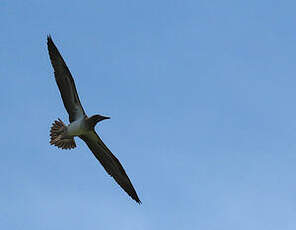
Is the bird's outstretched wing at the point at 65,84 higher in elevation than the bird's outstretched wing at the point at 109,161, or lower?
higher

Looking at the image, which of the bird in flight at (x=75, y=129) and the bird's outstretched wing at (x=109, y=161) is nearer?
the bird in flight at (x=75, y=129)

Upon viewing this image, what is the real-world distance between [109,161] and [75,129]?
140cm

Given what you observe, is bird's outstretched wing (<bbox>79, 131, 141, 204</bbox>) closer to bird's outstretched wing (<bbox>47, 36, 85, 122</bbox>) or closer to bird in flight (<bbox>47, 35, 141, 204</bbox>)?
bird in flight (<bbox>47, 35, 141, 204</bbox>)

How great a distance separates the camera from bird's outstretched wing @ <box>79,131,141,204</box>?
1705cm

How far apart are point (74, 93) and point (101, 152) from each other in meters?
1.84

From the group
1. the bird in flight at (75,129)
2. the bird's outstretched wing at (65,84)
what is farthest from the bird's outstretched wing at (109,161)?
the bird's outstretched wing at (65,84)

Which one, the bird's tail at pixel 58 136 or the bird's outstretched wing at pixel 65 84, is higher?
the bird's outstretched wing at pixel 65 84

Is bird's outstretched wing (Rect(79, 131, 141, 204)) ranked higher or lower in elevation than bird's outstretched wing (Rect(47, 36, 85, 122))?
lower

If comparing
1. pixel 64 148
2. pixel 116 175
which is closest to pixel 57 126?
pixel 64 148

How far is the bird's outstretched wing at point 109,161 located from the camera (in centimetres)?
1705

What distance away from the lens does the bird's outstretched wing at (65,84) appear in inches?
651

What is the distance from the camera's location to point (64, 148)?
17.4 m

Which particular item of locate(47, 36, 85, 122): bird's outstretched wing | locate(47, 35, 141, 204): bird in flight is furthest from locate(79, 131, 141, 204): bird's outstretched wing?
locate(47, 36, 85, 122): bird's outstretched wing

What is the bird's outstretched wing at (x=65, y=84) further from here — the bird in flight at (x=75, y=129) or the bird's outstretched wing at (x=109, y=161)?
the bird's outstretched wing at (x=109, y=161)
